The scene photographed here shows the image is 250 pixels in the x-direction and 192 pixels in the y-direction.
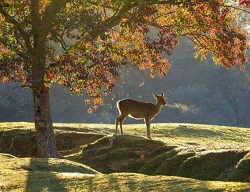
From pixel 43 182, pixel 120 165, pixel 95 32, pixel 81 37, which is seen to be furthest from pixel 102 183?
pixel 81 37

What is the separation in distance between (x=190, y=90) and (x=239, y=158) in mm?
75101

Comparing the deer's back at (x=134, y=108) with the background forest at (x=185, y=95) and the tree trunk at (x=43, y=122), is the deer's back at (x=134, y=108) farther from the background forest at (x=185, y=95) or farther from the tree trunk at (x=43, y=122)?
the background forest at (x=185, y=95)

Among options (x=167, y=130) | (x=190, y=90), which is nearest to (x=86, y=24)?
(x=167, y=130)

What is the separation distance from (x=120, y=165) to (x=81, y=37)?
4.90m

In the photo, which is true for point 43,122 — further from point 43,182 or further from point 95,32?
point 43,182

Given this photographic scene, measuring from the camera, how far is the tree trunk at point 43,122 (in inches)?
846

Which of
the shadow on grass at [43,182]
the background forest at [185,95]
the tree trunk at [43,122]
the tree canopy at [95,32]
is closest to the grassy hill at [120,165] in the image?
the shadow on grass at [43,182]

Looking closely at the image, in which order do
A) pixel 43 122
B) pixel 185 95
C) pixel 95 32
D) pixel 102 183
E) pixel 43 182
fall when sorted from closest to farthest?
pixel 102 183 → pixel 43 182 → pixel 95 32 → pixel 43 122 → pixel 185 95

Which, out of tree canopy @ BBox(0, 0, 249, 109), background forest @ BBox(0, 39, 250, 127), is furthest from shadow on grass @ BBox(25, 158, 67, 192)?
background forest @ BBox(0, 39, 250, 127)

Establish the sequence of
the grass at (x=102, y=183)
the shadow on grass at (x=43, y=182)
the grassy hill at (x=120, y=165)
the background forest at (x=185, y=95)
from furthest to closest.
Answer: the background forest at (x=185, y=95), the shadow on grass at (x=43, y=182), the grassy hill at (x=120, y=165), the grass at (x=102, y=183)

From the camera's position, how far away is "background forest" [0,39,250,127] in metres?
81.4

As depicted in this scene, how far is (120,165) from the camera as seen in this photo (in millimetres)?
20641

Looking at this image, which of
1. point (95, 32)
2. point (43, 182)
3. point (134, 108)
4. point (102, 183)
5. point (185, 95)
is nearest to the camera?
point (102, 183)

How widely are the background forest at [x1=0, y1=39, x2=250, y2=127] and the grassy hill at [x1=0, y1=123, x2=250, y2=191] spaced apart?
161ft
